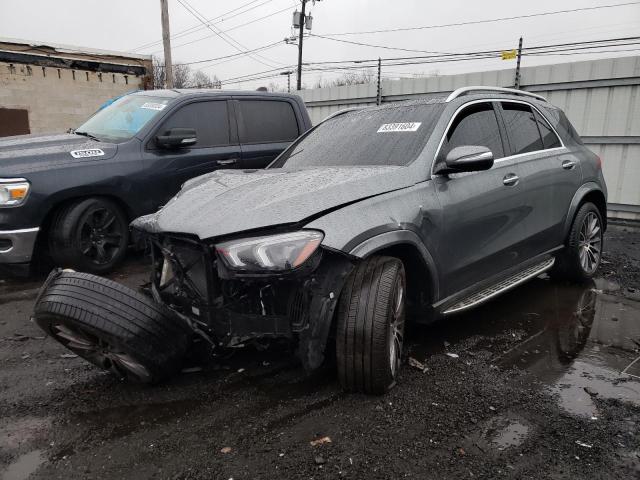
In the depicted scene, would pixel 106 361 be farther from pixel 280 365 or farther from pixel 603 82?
pixel 603 82

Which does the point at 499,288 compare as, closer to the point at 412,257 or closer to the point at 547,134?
the point at 412,257

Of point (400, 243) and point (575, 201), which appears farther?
point (575, 201)

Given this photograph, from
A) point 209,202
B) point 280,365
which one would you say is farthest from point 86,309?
point 280,365

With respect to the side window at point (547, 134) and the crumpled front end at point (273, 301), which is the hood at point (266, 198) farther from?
the side window at point (547, 134)

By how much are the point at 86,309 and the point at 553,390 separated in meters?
2.59

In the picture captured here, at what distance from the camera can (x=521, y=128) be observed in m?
4.06

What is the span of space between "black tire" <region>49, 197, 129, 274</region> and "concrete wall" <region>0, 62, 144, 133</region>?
10.4 metres

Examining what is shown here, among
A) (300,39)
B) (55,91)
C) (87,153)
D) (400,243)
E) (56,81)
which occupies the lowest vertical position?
(400,243)

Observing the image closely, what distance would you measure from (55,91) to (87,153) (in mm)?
11916

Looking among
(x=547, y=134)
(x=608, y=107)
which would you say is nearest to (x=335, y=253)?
(x=547, y=134)

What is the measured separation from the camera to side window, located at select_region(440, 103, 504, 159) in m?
3.35

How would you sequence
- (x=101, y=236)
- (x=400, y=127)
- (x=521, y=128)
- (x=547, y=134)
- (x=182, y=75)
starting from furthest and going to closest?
(x=182, y=75) < (x=101, y=236) < (x=547, y=134) < (x=521, y=128) < (x=400, y=127)

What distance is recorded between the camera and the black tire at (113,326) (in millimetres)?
2406

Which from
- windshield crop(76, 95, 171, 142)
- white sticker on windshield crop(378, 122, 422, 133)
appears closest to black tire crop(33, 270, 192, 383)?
white sticker on windshield crop(378, 122, 422, 133)
